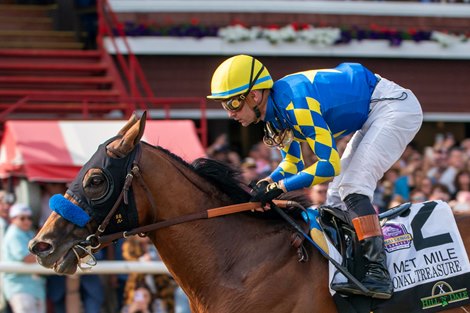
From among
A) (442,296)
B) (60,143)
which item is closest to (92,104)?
(60,143)

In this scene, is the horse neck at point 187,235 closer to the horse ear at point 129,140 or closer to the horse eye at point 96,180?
the horse ear at point 129,140

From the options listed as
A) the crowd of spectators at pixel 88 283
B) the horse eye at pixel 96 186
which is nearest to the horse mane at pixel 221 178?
the horse eye at pixel 96 186

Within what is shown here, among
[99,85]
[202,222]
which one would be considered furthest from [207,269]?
[99,85]

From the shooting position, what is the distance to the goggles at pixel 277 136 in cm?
537

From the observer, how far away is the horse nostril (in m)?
4.96

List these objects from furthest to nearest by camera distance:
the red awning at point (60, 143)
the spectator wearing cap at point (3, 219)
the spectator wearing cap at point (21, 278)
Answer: the red awning at point (60, 143) → the spectator wearing cap at point (3, 219) → the spectator wearing cap at point (21, 278)

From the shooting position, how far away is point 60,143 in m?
10.1

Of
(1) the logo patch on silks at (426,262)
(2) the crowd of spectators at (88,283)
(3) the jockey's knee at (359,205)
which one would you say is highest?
(3) the jockey's knee at (359,205)

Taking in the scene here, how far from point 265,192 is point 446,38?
1105 cm

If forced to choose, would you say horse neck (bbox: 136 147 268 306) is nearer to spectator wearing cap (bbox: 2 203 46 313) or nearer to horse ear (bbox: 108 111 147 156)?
horse ear (bbox: 108 111 147 156)

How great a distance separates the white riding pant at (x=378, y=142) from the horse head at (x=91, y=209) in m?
1.25

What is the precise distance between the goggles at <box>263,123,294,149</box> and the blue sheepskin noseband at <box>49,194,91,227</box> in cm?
118

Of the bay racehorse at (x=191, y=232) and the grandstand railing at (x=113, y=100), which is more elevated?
the bay racehorse at (x=191, y=232)

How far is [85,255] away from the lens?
16.5ft
